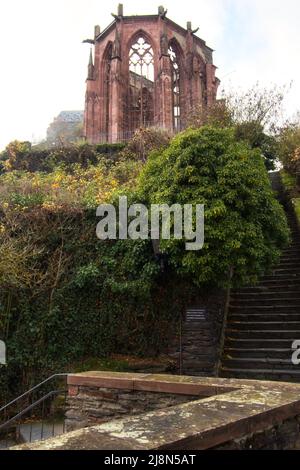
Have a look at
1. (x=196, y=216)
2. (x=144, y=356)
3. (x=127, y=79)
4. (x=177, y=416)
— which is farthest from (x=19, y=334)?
(x=127, y=79)

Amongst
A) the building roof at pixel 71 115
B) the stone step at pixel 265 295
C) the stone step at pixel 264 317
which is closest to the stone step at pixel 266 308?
the stone step at pixel 264 317

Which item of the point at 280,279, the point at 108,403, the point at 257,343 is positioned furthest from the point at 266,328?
the point at 108,403

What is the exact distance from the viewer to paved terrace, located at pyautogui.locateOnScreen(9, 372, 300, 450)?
2520 mm

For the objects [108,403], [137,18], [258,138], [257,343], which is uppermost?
[137,18]

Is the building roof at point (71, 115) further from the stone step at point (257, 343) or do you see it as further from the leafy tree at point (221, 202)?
the stone step at point (257, 343)

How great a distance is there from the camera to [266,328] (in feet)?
32.2

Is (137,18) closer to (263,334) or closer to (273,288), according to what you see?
(273,288)

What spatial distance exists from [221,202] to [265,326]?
3255 millimetres

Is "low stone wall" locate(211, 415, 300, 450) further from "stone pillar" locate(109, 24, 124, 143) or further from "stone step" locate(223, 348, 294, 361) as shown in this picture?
"stone pillar" locate(109, 24, 124, 143)

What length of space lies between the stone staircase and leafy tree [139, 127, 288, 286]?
1285 millimetres

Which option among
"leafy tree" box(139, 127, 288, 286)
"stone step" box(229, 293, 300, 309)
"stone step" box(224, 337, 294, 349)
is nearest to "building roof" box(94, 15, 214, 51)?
"leafy tree" box(139, 127, 288, 286)

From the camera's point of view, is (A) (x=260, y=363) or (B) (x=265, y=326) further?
(B) (x=265, y=326)
